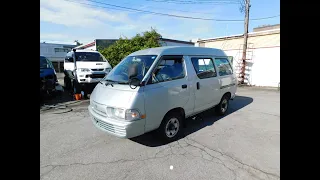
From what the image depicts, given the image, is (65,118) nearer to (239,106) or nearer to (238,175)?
(238,175)

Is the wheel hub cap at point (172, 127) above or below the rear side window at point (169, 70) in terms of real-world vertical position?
below

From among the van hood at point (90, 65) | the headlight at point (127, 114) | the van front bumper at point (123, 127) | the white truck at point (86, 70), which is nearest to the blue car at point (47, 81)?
the white truck at point (86, 70)

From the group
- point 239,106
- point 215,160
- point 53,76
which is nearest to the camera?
point 215,160

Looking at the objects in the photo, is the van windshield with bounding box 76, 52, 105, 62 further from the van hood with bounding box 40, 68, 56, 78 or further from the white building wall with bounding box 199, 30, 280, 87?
the white building wall with bounding box 199, 30, 280, 87

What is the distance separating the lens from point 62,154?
353cm

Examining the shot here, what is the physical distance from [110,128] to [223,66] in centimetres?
376

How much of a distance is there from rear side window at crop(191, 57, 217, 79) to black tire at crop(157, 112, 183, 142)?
3.84 feet

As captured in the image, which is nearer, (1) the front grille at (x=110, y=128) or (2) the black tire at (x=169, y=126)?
(1) the front grille at (x=110, y=128)

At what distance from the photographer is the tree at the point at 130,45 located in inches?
513

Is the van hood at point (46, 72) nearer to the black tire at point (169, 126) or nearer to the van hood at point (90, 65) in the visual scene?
the van hood at point (90, 65)

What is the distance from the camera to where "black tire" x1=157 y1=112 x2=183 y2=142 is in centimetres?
376

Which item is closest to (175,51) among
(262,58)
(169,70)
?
(169,70)
